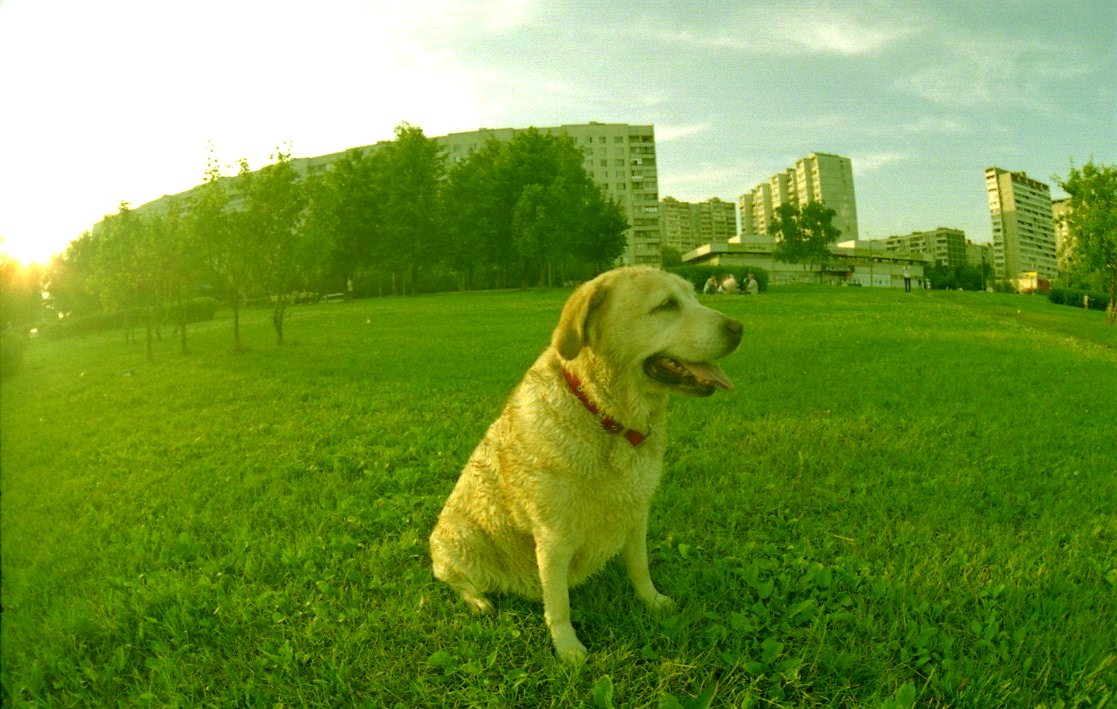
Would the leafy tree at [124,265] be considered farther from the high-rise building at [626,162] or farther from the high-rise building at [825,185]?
the high-rise building at [626,162]

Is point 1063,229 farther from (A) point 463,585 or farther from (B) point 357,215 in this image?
(B) point 357,215

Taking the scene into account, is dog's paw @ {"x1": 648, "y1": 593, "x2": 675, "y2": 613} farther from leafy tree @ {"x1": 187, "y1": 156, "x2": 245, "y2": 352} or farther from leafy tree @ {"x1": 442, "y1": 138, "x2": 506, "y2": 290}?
leafy tree @ {"x1": 442, "y1": 138, "x2": 506, "y2": 290}

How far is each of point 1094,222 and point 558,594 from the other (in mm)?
33203

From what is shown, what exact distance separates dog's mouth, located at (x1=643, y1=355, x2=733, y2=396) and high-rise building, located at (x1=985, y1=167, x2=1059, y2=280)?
48639 millimetres

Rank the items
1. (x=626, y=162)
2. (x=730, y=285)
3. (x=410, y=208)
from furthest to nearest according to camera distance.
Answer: (x=626, y=162) < (x=410, y=208) < (x=730, y=285)

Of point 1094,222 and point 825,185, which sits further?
point 825,185

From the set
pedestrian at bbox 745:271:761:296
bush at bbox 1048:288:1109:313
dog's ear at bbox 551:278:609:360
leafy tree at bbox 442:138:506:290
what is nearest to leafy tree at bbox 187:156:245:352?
dog's ear at bbox 551:278:609:360

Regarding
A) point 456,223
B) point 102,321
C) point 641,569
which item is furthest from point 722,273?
point 641,569

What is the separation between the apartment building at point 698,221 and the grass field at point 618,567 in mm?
180706

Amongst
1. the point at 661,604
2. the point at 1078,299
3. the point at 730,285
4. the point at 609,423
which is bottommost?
the point at 661,604

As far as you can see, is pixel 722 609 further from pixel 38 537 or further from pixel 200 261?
pixel 200 261

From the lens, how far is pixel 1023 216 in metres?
47.6

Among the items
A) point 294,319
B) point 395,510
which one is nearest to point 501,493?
point 395,510

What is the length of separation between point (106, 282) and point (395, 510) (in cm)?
1811
